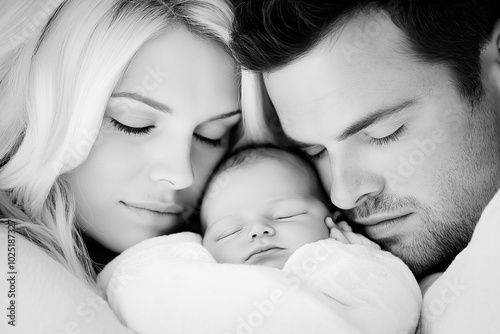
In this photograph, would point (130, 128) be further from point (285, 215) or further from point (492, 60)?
point (492, 60)

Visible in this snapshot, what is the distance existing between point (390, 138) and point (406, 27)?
1.05 feet

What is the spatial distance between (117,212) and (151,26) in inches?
24.3

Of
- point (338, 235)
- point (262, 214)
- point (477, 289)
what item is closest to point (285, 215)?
point (262, 214)

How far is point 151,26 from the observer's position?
1.52 meters

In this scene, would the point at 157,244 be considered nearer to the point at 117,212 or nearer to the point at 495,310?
the point at 117,212

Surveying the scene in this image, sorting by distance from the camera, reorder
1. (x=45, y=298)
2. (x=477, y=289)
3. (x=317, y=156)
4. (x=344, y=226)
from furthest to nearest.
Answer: (x=317, y=156) → (x=344, y=226) → (x=45, y=298) → (x=477, y=289)

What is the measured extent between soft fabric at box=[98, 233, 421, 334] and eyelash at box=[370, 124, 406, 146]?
32 centimetres

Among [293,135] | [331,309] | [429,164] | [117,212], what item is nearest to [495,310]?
[331,309]

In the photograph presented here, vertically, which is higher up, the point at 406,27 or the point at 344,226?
the point at 406,27

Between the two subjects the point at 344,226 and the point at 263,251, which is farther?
the point at 344,226

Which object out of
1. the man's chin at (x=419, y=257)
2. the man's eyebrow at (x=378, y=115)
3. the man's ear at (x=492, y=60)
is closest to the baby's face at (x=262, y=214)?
the man's chin at (x=419, y=257)

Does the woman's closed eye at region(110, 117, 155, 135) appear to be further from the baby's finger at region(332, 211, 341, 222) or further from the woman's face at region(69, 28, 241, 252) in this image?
the baby's finger at region(332, 211, 341, 222)

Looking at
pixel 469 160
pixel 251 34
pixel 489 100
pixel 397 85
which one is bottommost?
pixel 469 160

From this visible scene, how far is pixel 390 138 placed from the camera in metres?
1.43
